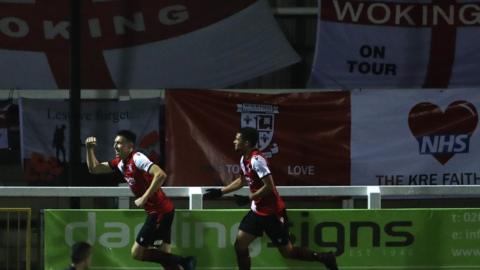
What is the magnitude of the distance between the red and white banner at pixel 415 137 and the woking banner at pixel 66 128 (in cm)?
278

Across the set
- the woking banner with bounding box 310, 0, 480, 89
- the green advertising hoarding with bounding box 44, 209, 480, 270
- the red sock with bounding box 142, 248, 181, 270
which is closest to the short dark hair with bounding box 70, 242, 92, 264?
the red sock with bounding box 142, 248, 181, 270

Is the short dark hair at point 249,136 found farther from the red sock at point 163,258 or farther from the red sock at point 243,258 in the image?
the red sock at point 163,258

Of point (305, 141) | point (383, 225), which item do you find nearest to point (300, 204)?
point (305, 141)

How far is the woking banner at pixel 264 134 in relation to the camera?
1273cm

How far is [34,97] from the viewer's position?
42.6ft

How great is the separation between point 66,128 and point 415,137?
4743 mm

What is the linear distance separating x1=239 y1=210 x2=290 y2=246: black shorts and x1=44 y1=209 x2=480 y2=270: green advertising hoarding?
1.34 feet

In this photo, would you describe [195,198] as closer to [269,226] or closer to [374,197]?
[269,226]

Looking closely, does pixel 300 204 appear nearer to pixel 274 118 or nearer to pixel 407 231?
pixel 274 118

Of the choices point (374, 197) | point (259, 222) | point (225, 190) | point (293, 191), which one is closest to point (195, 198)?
point (225, 190)

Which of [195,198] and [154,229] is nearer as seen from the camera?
[154,229]

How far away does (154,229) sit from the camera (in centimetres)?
935

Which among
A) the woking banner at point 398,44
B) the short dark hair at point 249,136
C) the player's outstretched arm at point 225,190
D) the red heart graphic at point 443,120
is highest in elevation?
the woking banner at point 398,44

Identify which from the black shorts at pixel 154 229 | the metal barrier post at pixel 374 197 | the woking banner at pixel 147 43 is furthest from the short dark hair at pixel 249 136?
the woking banner at pixel 147 43
